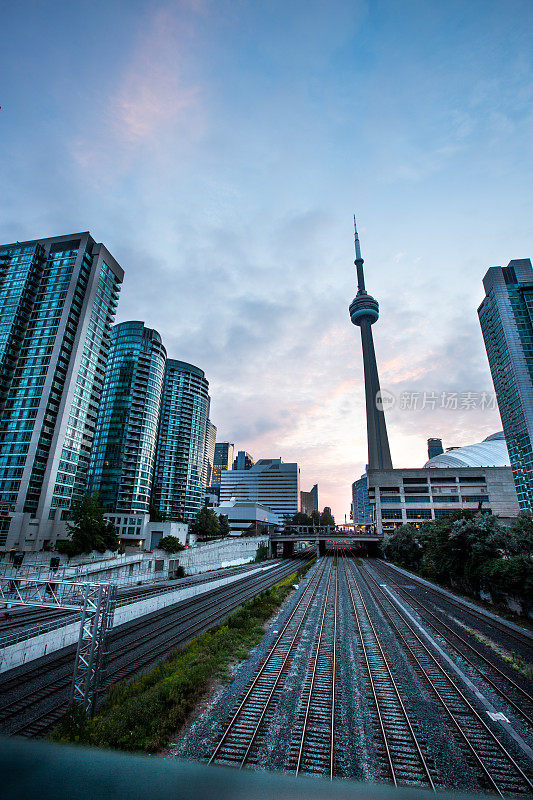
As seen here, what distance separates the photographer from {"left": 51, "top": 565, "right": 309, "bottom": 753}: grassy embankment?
1454 centimetres

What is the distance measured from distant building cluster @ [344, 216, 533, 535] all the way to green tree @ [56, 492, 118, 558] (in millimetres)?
77199

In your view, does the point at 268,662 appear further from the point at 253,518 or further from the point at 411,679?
the point at 253,518

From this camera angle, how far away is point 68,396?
82.3 metres

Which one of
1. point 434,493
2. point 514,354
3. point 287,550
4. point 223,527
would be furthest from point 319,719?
point 514,354

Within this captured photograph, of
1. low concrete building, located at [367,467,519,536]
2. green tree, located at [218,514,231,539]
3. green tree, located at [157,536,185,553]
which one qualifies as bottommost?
green tree, located at [157,536,185,553]

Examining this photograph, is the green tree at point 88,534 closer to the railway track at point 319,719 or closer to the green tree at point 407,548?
the railway track at point 319,719

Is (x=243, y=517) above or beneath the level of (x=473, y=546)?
above

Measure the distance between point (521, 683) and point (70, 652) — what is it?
26975 millimetres

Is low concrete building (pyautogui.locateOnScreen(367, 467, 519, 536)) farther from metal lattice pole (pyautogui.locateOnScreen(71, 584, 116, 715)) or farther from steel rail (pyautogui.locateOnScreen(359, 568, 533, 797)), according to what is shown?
metal lattice pole (pyautogui.locateOnScreen(71, 584, 116, 715))

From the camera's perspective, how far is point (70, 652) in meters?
25.3

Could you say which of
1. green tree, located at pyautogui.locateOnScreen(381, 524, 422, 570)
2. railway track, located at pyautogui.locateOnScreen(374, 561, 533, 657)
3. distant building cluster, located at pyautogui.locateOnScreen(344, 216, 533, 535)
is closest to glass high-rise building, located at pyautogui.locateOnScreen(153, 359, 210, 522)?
distant building cluster, located at pyautogui.locateOnScreen(344, 216, 533, 535)

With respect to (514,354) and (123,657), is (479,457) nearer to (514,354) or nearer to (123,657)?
(514,354)

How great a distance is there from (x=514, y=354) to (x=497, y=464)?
50.4m

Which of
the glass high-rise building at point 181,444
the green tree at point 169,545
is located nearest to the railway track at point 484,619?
the green tree at point 169,545
